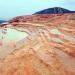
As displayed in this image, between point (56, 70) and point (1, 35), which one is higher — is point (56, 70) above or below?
below

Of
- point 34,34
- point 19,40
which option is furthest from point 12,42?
point 34,34

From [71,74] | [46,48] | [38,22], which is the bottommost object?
[71,74]

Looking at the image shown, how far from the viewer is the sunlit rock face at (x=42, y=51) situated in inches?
61.3

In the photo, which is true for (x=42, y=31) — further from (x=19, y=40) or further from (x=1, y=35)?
(x=1, y=35)

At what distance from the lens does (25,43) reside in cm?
182

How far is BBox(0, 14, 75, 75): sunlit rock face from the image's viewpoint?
1.56 m

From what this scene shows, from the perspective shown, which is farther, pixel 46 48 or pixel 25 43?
pixel 25 43

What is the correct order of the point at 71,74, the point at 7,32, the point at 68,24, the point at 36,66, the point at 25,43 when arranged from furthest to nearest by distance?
the point at 7,32 → the point at 68,24 → the point at 25,43 → the point at 36,66 → the point at 71,74

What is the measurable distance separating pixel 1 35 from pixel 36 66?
2.20ft

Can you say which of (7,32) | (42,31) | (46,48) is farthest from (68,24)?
(7,32)

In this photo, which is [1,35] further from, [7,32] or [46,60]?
[46,60]

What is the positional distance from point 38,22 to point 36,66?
2.21ft

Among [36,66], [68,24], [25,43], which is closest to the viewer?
[36,66]

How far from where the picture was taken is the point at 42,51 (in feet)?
5.50
